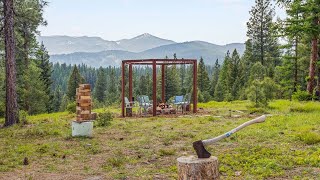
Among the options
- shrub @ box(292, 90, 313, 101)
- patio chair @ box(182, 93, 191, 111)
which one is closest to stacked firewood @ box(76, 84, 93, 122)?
patio chair @ box(182, 93, 191, 111)

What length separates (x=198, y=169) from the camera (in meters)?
4.03

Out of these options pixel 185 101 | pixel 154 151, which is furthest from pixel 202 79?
pixel 154 151

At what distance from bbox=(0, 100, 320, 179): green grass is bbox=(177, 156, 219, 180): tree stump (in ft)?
6.88

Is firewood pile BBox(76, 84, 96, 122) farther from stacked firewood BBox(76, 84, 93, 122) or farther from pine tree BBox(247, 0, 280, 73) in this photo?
pine tree BBox(247, 0, 280, 73)

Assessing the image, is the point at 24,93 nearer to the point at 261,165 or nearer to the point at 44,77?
the point at 44,77

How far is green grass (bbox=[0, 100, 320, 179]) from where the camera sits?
6.50m

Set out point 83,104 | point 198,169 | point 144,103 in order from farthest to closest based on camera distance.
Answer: point 144,103 → point 83,104 → point 198,169

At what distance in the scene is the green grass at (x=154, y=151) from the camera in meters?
6.50

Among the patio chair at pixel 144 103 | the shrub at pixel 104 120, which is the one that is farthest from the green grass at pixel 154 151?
the patio chair at pixel 144 103

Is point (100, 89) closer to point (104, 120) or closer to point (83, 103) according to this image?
point (104, 120)

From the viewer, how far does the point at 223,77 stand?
54.1 meters

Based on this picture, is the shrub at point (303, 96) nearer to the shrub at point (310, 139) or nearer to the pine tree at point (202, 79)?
the shrub at point (310, 139)

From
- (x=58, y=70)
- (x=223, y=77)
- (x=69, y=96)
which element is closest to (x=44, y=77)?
(x=69, y=96)

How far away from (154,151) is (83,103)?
3582mm
